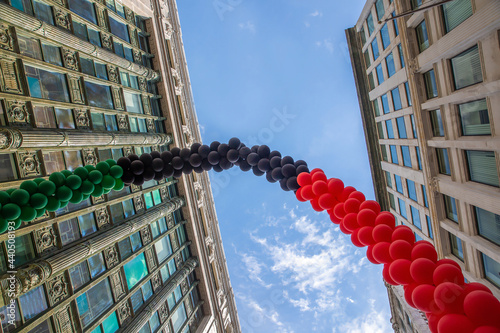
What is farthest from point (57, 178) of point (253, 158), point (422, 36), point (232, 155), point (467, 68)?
point (422, 36)

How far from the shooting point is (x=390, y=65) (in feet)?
62.6

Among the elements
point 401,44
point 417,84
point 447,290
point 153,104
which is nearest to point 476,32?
point 417,84

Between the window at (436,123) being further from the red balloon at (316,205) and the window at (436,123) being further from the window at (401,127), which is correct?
the red balloon at (316,205)

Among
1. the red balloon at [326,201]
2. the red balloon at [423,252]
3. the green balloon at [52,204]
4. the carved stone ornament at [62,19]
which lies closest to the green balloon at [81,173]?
the green balloon at [52,204]

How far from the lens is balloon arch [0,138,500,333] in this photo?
4.25 metres

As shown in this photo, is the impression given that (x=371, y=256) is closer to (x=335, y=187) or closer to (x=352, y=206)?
(x=352, y=206)

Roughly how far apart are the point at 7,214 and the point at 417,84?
58.7 feet

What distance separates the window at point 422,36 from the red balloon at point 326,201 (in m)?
12.0

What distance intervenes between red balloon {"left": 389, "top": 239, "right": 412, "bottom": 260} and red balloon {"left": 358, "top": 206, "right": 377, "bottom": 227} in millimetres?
875

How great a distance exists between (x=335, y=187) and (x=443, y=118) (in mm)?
9881

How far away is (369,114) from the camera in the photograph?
82.3ft

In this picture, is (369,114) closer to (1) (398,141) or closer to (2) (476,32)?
(1) (398,141)

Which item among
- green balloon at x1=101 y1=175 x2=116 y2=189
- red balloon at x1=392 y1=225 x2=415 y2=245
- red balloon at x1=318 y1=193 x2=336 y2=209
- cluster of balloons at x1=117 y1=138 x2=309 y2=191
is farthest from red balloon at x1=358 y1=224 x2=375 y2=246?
green balloon at x1=101 y1=175 x2=116 y2=189

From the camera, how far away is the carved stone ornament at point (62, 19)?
1493cm
